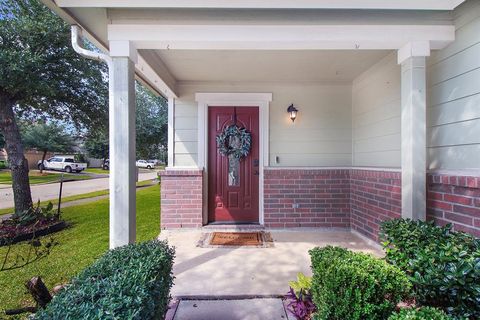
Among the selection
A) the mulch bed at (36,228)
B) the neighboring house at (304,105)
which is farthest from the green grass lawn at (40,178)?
the neighboring house at (304,105)

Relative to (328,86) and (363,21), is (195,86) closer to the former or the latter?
(328,86)

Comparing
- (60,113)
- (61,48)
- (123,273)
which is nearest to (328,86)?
(123,273)

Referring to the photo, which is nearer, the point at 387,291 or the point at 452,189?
the point at 387,291

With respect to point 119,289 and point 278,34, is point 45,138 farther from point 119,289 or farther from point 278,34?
point 119,289

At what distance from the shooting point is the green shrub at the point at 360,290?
60.1 inches

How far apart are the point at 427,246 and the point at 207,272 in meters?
2.07

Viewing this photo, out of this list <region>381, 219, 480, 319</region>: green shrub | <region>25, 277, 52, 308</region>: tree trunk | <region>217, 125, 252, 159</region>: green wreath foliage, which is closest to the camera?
<region>381, 219, 480, 319</region>: green shrub

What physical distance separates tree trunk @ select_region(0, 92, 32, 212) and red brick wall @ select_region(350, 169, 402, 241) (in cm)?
598

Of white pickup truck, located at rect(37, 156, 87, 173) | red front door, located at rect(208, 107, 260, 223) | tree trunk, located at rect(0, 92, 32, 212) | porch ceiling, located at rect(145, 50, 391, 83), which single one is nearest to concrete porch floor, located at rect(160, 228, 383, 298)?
red front door, located at rect(208, 107, 260, 223)

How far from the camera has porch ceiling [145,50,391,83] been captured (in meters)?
3.29

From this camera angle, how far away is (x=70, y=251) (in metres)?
3.58

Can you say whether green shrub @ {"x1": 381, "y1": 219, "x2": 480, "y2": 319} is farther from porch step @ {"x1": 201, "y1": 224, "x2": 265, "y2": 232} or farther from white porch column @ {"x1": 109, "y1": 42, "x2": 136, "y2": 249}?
porch step @ {"x1": 201, "y1": 224, "x2": 265, "y2": 232}

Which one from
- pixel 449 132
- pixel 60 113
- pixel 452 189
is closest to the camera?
pixel 452 189

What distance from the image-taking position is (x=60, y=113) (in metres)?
5.82
